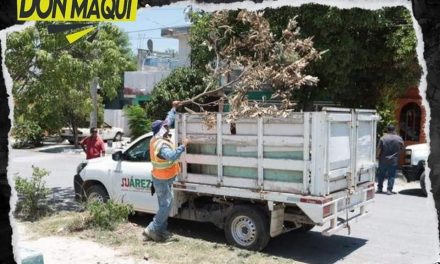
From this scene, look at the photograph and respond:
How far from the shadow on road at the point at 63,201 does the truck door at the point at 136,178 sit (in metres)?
1.26

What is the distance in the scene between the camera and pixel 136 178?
26.2 ft

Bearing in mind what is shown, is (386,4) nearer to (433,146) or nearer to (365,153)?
(433,146)

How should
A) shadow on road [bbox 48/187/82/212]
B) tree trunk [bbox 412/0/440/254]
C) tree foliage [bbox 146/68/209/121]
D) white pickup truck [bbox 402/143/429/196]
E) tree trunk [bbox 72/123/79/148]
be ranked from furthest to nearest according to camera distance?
tree trunk [bbox 72/123/79/148] < tree foliage [bbox 146/68/209/121] < white pickup truck [bbox 402/143/429/196] < shadow on road [bbox 48/187/82/212] < tree trunk [bbox 412/0/440/254]

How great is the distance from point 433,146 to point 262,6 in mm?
585

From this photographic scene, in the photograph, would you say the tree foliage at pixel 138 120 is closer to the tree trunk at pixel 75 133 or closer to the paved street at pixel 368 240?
the tree trunk at pixel 75 133

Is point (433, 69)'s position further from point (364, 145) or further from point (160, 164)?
point (364, 145)

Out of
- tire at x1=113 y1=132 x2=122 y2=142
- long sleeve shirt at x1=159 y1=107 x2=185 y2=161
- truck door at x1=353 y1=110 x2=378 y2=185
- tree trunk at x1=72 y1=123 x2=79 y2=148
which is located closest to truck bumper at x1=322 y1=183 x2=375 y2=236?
truck door at x1=353 y1=110 x2=378 y2=185

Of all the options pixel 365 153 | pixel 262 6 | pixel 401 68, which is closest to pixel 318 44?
pixel 401 68

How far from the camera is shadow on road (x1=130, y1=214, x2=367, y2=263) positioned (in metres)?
6.73

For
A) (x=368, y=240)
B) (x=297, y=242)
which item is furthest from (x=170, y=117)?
(x=368, y=240)

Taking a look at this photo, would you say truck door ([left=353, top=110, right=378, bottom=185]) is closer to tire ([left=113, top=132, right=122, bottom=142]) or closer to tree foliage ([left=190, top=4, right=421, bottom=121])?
tree foliage ([left=190, top=4, right=421, bottom=121])

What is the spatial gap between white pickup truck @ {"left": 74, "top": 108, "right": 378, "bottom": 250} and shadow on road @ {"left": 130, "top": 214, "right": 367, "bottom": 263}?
12.1 inches

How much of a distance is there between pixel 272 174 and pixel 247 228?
35.0 inches

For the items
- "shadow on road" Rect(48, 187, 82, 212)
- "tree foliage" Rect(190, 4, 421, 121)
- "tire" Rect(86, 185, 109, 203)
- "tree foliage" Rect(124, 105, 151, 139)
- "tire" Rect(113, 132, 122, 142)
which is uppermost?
"tree foliage" Rect(190, 4, 421, 121)
